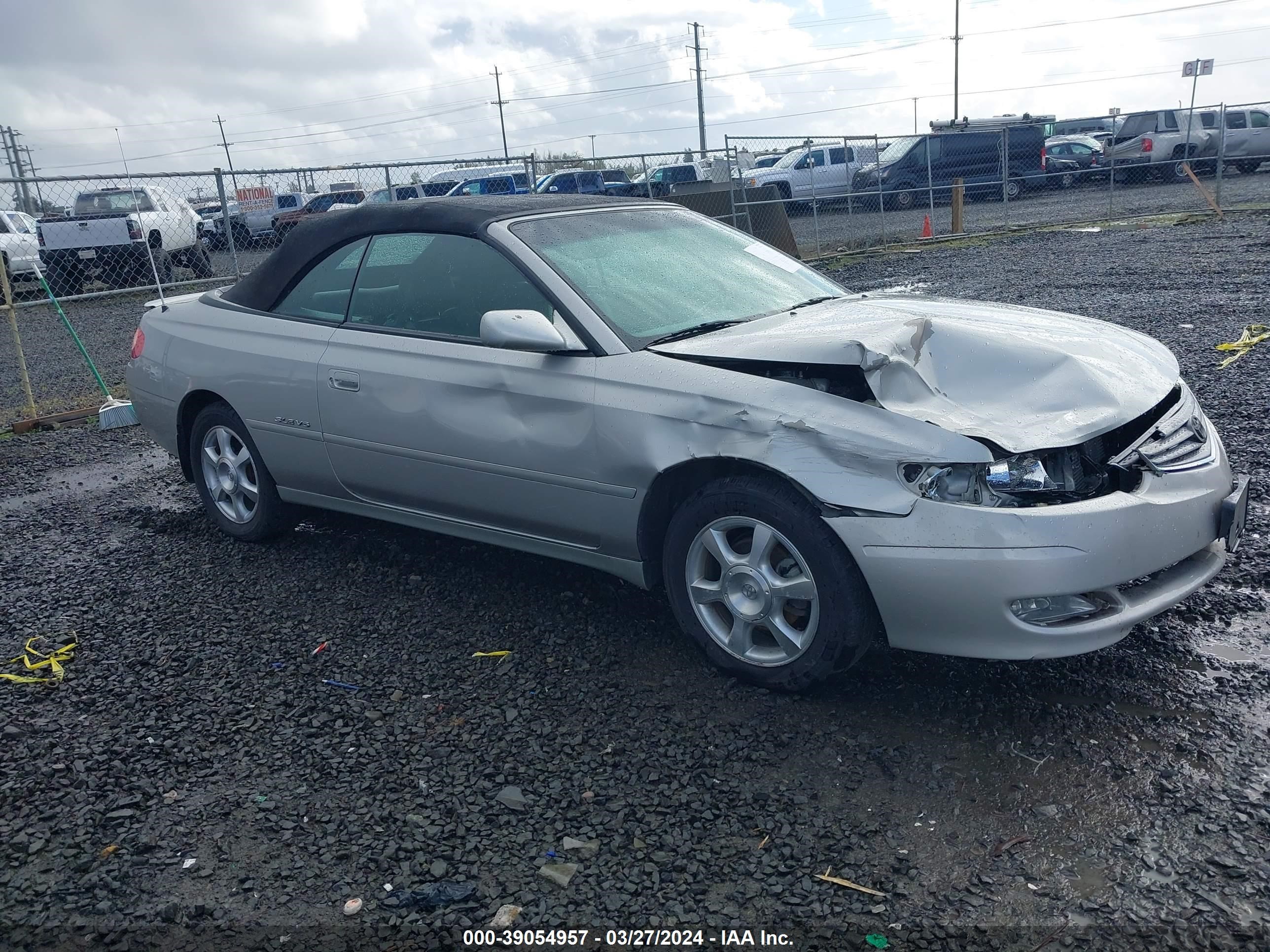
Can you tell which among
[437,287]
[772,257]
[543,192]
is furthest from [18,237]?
[772,257]

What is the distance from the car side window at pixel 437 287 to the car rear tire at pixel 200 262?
46.5ft

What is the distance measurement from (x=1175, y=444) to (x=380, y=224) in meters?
3.16

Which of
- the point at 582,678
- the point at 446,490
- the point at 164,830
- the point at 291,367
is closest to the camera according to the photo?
the point at 164,830

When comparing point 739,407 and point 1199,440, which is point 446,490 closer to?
point 739,407

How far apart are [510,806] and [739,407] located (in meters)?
1.35

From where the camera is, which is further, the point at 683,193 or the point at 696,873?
the point at 683,193

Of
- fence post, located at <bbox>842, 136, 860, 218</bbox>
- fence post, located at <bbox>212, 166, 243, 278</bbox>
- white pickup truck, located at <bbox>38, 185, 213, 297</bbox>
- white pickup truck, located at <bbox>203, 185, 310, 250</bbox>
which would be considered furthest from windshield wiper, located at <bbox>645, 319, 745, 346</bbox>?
white pickup truck, located at <bbox>38, 185, 213, 297</bbox>

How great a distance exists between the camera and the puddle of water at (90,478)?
639 centimetres

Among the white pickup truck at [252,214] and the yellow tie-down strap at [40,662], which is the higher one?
the white pickup truck at [252,214]

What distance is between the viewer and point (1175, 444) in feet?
11.1

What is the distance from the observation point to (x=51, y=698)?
3.75 meters

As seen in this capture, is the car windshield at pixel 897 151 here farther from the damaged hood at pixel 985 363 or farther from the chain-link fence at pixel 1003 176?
the damaged hood at pixel 985 363

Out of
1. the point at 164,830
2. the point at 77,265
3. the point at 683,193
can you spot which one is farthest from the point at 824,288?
the point at 77,265

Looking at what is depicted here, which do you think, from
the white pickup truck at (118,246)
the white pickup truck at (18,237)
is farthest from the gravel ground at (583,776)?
the white pickup truck at (18,237)
